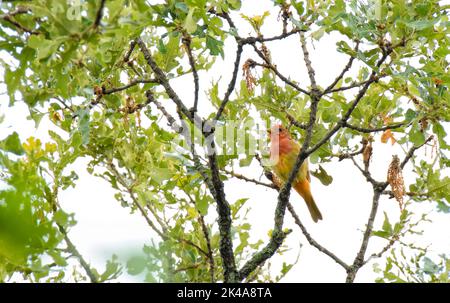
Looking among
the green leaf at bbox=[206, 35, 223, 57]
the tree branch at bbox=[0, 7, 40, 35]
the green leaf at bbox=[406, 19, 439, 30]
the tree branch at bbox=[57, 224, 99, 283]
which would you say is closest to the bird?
the green leaf at bbox=[206, 35, 223, 57]

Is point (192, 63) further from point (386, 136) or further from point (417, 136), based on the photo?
point (386, 136)

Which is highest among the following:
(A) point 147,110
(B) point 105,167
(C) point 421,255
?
(A) point 147,110

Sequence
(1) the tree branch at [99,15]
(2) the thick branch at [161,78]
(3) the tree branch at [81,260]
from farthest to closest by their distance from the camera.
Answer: (2) the thick branch at [161,78] < (3) the tree branch at [81,260] < (1) the tree branch at [99,15]

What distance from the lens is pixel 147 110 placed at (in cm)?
390

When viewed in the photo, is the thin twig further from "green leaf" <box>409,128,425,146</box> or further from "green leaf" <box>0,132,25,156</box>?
"green leaf" <box>0,132,25,156</box>

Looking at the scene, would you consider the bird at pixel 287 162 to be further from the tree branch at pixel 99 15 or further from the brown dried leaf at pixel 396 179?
the tree branch at pixel 99 15

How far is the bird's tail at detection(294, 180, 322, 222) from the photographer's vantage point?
5.95m

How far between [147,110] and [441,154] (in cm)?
191

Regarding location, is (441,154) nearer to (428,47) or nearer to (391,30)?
(428,47)

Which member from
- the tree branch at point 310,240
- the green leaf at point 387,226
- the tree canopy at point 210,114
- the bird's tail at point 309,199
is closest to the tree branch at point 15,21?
the tree canopy at point 210,114

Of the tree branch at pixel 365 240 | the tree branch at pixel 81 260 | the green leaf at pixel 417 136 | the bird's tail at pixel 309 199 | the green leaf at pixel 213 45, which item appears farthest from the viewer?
the bird's tail at pixel 309 199

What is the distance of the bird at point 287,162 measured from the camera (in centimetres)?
425
